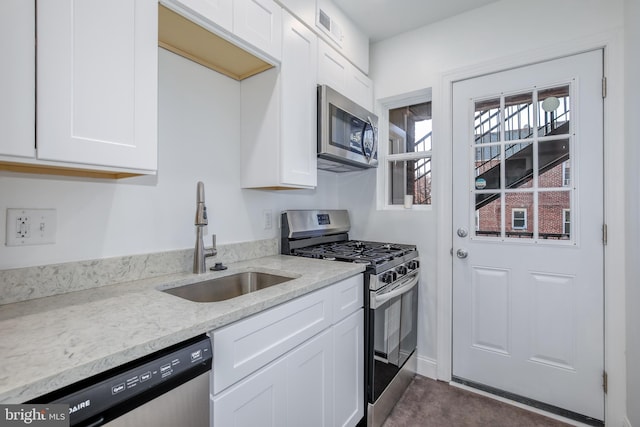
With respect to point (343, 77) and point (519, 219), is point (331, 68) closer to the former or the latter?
point (343, 77)

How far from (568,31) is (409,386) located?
8.21 feet

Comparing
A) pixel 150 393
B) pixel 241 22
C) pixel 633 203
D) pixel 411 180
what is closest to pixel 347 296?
pixel 150 393

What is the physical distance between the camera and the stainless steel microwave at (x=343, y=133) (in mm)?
1840

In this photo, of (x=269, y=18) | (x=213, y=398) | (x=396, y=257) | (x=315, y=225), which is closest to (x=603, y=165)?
(x=396, y=257)

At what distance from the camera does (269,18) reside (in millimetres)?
1509

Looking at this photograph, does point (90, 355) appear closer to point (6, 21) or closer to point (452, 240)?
point (6, 21)

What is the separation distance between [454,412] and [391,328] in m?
0.65

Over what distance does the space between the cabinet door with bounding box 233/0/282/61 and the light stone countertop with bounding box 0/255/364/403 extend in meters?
1.16

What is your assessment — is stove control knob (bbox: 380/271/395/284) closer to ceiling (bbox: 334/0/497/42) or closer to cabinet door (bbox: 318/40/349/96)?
cabinet door (bbox: 318/40/349/96)

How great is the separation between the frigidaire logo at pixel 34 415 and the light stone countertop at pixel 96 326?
19mm

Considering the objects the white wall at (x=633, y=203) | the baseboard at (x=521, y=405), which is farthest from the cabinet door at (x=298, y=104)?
the baseboard at (x=521, y=405)

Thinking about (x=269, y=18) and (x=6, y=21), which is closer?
(x=6, y=21)

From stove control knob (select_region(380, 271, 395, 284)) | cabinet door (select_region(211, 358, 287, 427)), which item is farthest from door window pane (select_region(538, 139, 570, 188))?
cabinet door (select_region(211, 358, 287, 427))

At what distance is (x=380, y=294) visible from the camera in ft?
5.59
